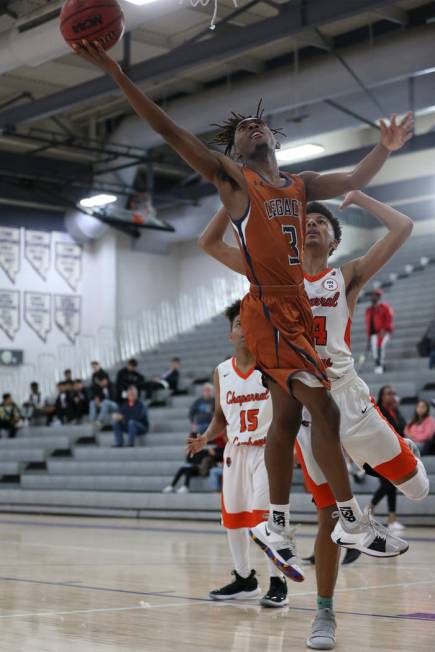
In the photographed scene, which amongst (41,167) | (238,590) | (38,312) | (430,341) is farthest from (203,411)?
(38,312)

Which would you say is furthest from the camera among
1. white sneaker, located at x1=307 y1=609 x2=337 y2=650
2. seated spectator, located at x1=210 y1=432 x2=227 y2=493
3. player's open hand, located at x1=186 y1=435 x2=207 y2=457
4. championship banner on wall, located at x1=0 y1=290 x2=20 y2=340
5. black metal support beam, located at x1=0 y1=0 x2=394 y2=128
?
championship banner on wall, located at x1=0 y1=290 x2=20 y2=340

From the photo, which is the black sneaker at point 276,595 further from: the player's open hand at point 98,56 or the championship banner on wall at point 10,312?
the championship banner on wall at point 10,312

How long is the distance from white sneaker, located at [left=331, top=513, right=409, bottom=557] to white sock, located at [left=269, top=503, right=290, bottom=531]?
11.2 inches

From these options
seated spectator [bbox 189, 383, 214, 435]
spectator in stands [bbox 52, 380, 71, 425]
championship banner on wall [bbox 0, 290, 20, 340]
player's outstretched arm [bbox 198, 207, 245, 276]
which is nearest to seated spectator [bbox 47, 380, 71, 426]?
spectator in stands [bbox 52, 380, 71, 425]

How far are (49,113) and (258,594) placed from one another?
13.8 metres

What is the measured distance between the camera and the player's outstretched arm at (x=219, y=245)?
192 inches

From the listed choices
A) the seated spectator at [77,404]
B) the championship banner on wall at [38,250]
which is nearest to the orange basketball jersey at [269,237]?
the seated spectator at [77,404]

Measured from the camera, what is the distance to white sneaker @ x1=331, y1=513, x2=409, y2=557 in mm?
4055

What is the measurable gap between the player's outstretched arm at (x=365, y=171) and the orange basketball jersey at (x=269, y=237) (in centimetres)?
26

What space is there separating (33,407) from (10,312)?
490 cm

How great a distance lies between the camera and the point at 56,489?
58.3 ft

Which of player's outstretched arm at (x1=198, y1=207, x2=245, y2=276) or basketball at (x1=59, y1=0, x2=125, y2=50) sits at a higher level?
basketball at (x1=59, y1=0, x2=125, y2=50)

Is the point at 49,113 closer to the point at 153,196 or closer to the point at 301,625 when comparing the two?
the point at 153,196

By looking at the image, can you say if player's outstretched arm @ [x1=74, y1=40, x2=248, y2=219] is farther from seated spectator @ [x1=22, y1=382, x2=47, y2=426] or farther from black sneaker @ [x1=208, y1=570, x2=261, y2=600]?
seated spectator @ [x1=22, y1=382, x2=47, y2=426]
